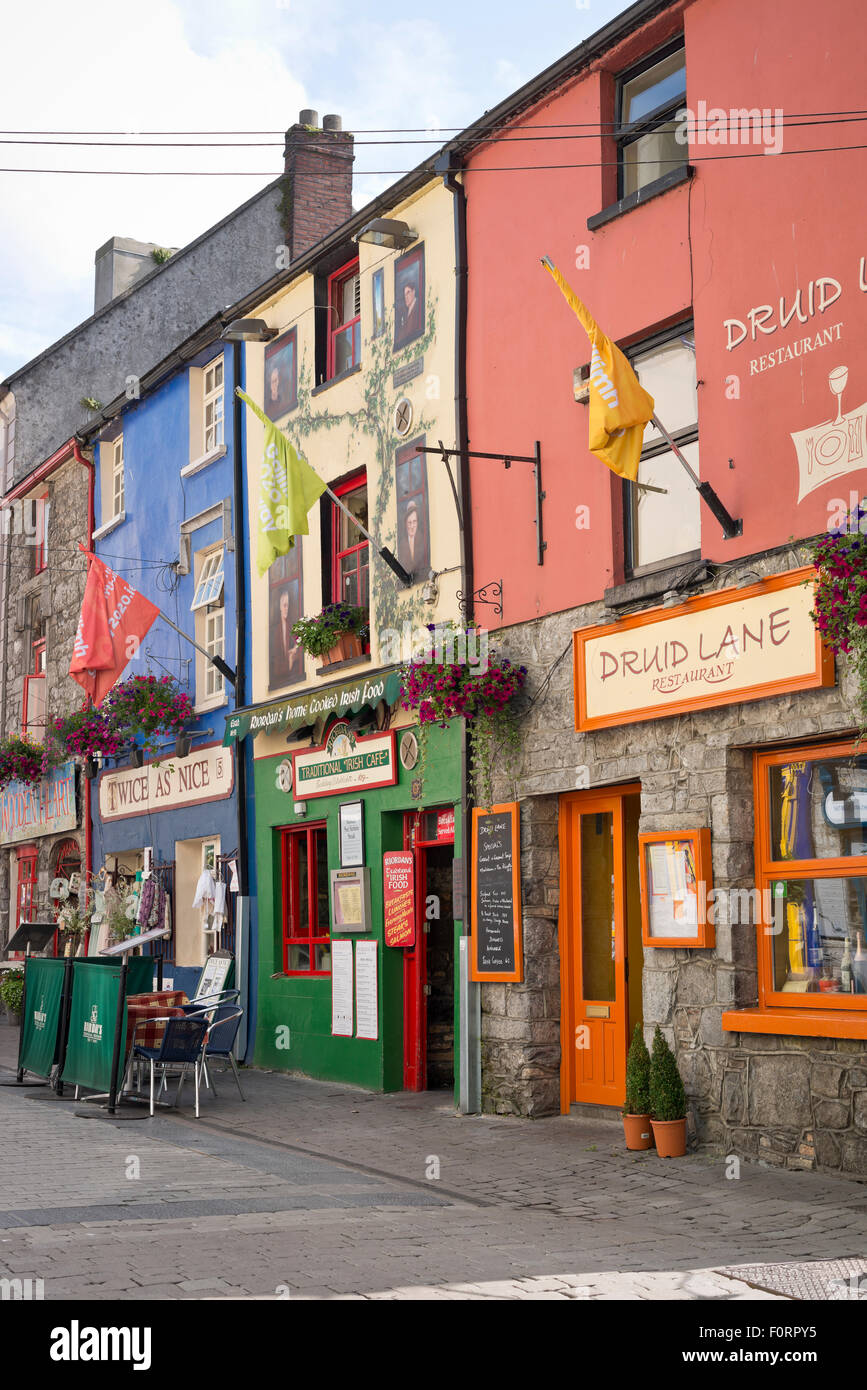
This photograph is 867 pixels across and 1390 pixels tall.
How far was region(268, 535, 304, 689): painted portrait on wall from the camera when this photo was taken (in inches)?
617

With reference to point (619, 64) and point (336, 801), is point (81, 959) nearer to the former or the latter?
point (336, 801)

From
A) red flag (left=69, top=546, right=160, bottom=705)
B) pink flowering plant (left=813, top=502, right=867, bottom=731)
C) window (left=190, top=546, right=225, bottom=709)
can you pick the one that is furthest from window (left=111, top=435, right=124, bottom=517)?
pink flowering plant (left=813, top=502, right=867, bottom=731)

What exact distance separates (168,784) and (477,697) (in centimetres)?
792

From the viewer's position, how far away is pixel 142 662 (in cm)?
1948

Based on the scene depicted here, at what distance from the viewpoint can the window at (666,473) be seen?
409 inches

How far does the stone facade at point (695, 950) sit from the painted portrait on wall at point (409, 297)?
347 cm

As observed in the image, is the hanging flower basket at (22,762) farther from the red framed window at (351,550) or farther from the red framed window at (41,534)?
the red framed window at (351,550)

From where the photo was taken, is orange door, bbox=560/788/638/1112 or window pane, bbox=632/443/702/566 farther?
orange door, bbox=560/788/638/1112

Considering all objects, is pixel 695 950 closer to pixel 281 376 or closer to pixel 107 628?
pixel 281 376

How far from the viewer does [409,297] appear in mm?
13867

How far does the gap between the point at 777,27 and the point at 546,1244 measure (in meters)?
7.65

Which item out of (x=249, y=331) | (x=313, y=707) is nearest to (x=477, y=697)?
(x=313, y=707)

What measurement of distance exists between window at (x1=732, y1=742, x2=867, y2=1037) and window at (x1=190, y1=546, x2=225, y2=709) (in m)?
9.20

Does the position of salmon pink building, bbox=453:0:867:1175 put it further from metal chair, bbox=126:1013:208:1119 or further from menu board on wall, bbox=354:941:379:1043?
metal chair, bbox=126:1013:208:1119
